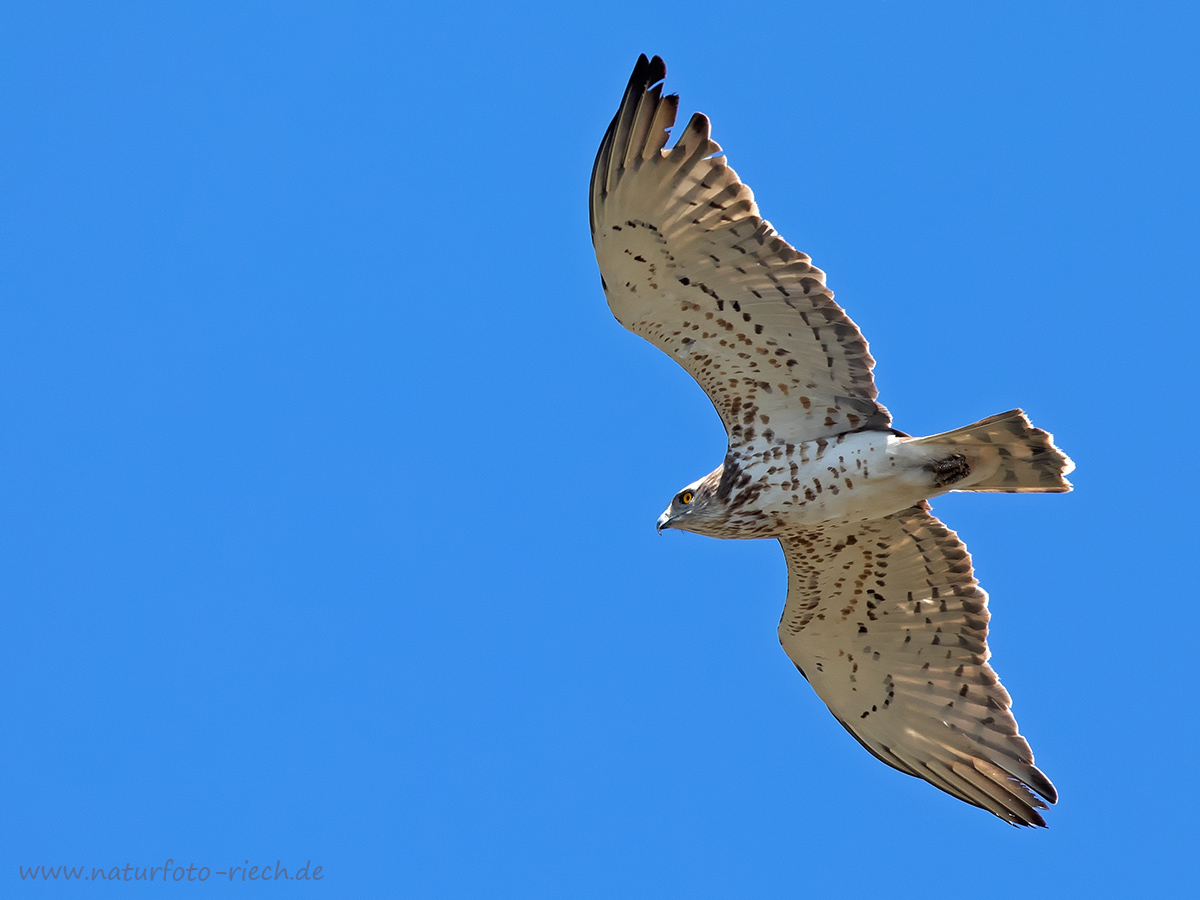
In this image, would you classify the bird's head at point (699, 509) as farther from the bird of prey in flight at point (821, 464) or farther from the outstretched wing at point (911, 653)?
the outstretched wing at point (911, 653)

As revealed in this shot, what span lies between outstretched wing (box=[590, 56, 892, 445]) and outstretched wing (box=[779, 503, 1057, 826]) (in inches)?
40.9

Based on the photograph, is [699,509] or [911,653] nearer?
[699,509]

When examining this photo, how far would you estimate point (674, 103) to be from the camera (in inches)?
307

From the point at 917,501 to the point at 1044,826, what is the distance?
2.42 metres

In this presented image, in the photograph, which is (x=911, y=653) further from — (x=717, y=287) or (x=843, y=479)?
(x=717, y=287)

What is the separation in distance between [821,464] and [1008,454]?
1189mm

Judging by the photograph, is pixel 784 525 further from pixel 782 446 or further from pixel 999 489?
pixel 999 489

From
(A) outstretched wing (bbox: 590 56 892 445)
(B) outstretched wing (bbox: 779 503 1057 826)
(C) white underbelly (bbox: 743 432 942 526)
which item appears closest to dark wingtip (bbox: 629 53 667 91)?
(A) outstretched wing (bbox: 590 56 892 445)

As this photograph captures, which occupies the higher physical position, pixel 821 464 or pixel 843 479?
pixel 821 464

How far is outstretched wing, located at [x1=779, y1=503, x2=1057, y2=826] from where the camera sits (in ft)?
30.1

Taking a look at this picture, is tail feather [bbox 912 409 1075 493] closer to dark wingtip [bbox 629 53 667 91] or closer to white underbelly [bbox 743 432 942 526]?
white underbelly [bbox 743 432 942 526]

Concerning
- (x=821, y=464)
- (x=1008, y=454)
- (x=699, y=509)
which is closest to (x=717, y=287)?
(x=821, y=464)

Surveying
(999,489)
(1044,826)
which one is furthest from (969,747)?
(999,489)

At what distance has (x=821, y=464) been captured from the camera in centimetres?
862
